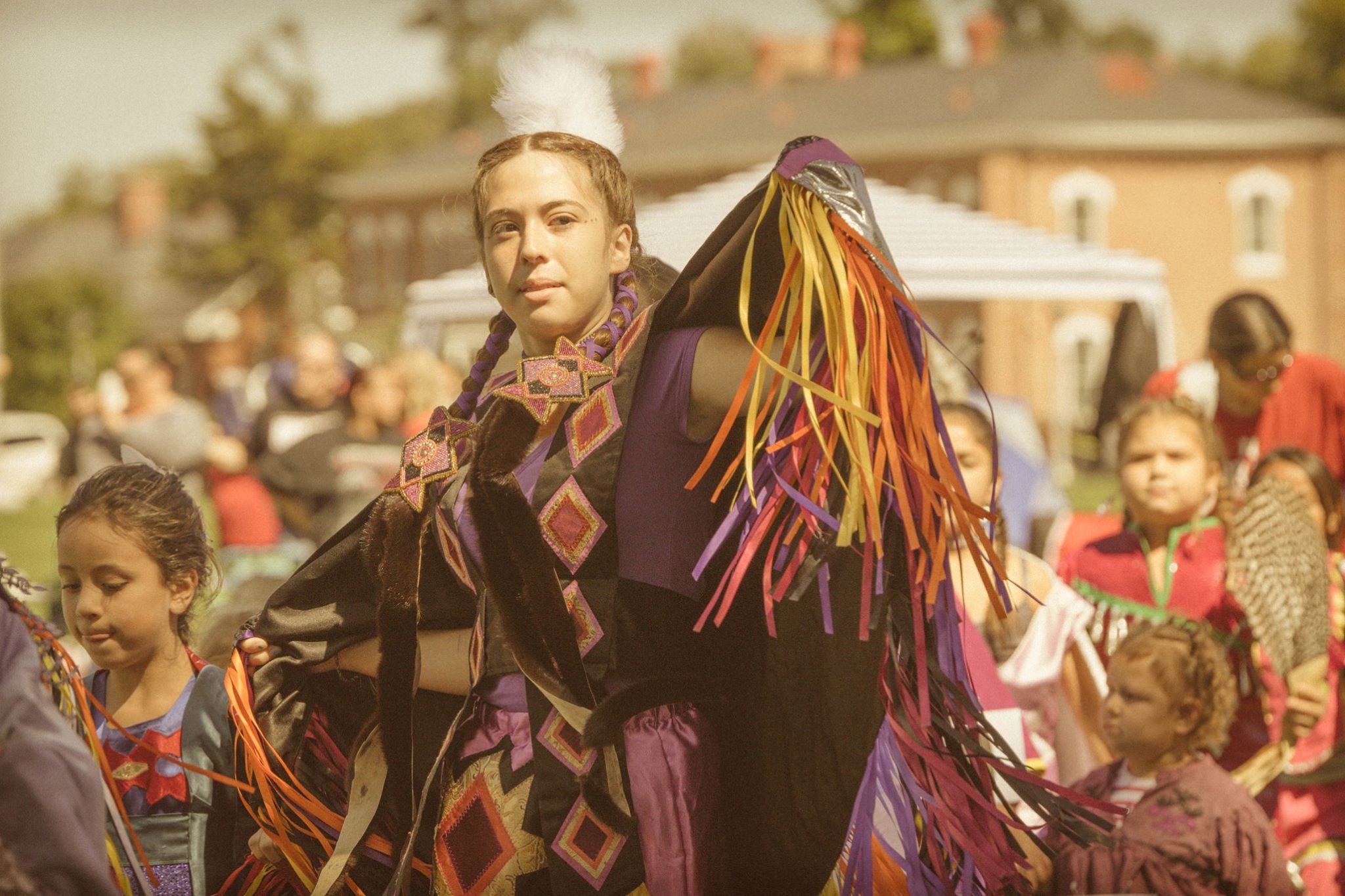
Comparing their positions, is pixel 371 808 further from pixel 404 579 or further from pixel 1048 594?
pixel 1048 594

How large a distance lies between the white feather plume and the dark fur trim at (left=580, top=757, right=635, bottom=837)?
924 mm

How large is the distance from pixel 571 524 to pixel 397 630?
0.38 m

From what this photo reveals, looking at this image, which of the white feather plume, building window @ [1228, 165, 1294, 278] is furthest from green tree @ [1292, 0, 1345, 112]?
the white feather plume

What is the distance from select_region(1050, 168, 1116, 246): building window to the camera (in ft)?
99.6

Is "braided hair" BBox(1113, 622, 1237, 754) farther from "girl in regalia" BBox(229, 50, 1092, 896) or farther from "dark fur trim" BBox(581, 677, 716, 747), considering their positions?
"dark fur trim" BBox(581, 677, 716, 747)

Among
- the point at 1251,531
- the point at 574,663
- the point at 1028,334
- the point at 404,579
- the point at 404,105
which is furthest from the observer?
the point at 404,105

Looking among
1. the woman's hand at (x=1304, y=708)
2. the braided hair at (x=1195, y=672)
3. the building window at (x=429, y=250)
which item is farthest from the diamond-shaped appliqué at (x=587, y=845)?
the building window at (x=429, y=250)

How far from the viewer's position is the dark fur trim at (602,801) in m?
2.23

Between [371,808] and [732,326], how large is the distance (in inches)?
35.9

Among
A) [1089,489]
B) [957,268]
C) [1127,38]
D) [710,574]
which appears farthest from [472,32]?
[710,574]

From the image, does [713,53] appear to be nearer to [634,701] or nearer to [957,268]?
[957,268]

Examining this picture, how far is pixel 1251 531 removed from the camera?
3.86 meters

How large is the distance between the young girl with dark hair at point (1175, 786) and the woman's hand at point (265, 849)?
133 centimetres

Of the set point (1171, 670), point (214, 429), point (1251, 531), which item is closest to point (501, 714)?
point (1171, 670)
